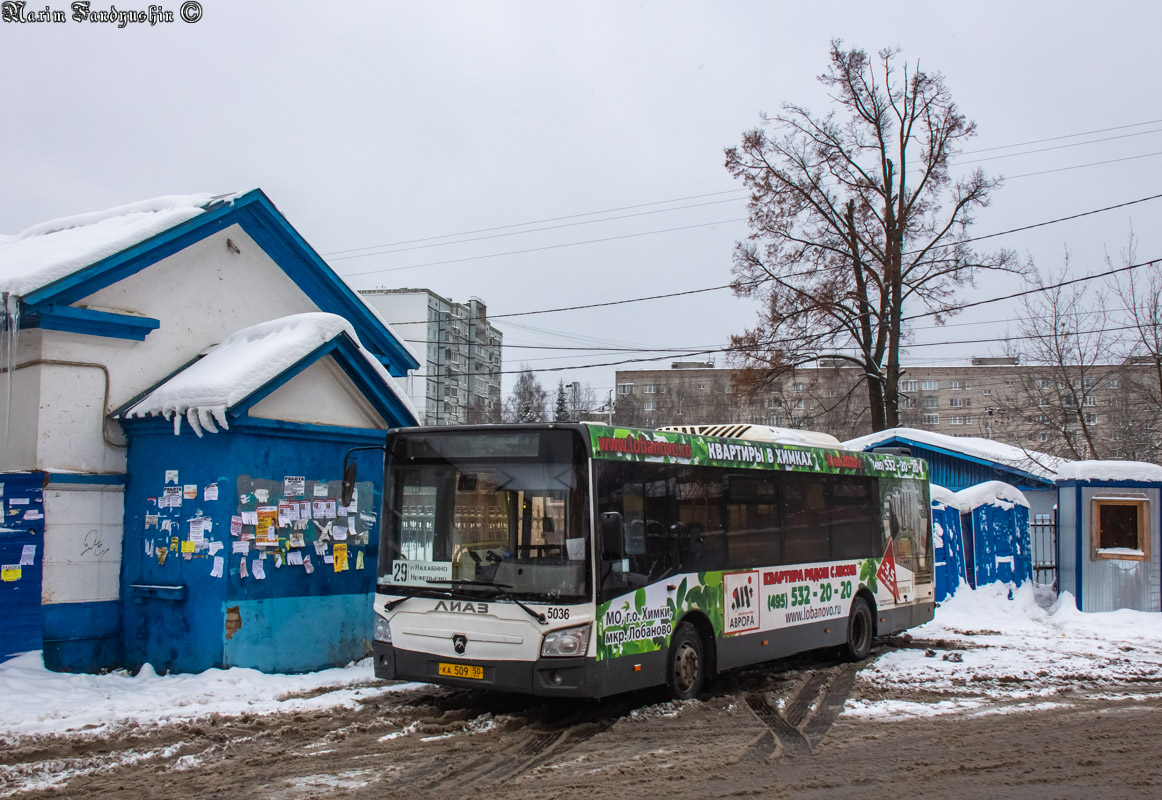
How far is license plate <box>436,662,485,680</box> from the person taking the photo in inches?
332

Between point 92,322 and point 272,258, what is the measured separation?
312 centimetres

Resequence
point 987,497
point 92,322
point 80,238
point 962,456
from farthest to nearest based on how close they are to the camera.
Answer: point 962,456, point 987,497, point 80,238, point 92,322

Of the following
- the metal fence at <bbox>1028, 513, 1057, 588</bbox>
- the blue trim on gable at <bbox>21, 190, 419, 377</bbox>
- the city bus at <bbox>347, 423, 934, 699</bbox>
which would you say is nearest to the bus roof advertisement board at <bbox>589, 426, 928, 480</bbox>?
the city bus at <bbox>347, 423, 934, 699</bbox>

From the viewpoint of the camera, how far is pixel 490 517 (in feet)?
28.1

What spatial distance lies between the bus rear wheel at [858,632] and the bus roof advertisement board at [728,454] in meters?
1.72

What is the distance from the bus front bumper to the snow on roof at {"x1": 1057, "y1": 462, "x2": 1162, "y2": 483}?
12.0 meters

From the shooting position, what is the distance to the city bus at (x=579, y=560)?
8258 millimetres

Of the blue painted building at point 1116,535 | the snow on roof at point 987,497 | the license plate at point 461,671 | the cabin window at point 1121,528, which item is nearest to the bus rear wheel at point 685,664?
the license plate at point 461,671

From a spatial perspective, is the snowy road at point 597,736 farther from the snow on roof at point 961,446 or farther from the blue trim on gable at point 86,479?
the snow on roof at point 961,446

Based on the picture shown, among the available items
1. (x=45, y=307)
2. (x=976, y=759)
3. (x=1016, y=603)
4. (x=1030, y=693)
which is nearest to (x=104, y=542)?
(x=45, y=307)

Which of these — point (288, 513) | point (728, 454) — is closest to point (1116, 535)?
point (728, 454)

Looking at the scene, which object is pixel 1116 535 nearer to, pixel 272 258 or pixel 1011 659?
pixel 1011 659

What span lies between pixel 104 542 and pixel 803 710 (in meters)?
7.58

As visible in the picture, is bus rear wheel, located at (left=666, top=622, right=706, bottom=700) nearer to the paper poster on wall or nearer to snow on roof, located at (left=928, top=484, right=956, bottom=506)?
the paper poster on wall
